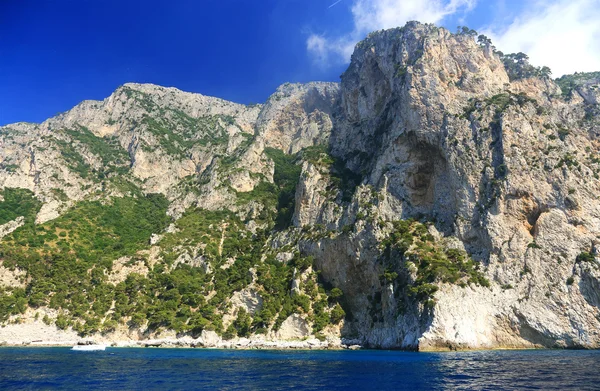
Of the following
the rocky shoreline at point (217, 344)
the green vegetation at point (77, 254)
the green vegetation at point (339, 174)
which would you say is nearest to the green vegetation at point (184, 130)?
the green vegetation at point (77, 254)

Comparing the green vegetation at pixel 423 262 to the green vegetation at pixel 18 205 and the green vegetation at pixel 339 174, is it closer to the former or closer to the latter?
the green vegetation at pixel 339 174

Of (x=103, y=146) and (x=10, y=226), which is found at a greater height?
(x=103, y=146)

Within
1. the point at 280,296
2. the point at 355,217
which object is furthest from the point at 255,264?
the point at 355,217

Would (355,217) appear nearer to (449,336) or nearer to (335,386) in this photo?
(449,336)

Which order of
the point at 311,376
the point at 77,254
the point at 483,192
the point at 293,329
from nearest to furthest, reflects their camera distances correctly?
the point at 311,376
the point at 483,192
the point at 293,329
the point at 77,254

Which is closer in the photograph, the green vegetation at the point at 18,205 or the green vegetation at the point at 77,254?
the green vegetation at the point at 77,254

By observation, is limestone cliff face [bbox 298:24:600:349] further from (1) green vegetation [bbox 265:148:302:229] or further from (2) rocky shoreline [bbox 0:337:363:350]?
(1) green vegetation [bbox 265:148:302:229]

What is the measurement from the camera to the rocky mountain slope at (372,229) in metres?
63.5

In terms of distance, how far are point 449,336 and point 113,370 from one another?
143 ft

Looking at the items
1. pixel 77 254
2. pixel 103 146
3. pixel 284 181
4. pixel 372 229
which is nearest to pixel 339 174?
pixel 284 181

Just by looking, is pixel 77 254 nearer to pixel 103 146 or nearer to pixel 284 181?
pixel 284 181

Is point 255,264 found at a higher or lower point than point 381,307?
higher

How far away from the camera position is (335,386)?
2656 cm

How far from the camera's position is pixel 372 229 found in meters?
79.9
